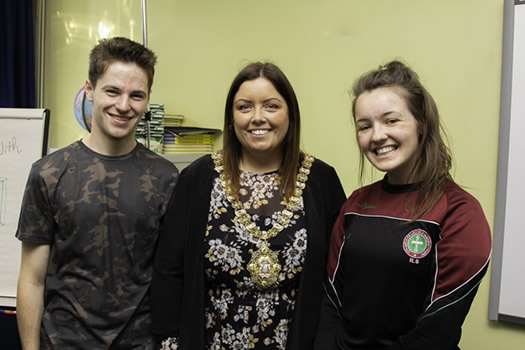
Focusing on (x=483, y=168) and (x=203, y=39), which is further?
(x=203, y=39)

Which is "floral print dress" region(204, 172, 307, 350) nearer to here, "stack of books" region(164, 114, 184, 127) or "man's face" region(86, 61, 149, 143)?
"man's face" region(86, 61, 149, 143)

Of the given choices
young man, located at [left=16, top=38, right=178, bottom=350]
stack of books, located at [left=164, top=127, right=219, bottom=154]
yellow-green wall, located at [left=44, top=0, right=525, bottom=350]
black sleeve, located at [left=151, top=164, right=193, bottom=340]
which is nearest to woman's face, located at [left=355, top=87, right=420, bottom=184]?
black sleeve, located at [left=151, top=164, right=193, bottom=340]

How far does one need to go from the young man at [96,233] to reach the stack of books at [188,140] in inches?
39.2

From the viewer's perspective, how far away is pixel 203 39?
2646 mm

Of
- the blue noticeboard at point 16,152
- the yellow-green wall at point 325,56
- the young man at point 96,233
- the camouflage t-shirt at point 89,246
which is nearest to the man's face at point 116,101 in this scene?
the young man at point 96,233

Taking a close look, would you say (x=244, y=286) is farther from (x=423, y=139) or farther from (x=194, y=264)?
(x=423, y=139)

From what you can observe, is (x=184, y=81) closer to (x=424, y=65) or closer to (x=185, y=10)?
(x=185, y=10)

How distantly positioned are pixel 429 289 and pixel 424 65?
4.06 ft

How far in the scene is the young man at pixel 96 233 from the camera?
1311 millimetres

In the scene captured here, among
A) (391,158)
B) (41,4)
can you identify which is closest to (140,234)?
(391,158)

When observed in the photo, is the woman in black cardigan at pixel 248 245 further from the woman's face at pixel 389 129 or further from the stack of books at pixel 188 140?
the stack of books at pixel 188 140

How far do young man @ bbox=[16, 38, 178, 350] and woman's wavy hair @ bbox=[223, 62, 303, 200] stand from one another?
0.94ft

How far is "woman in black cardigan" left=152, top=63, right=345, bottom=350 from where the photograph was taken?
132 centimetres

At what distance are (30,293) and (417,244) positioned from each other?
1.19 metres
